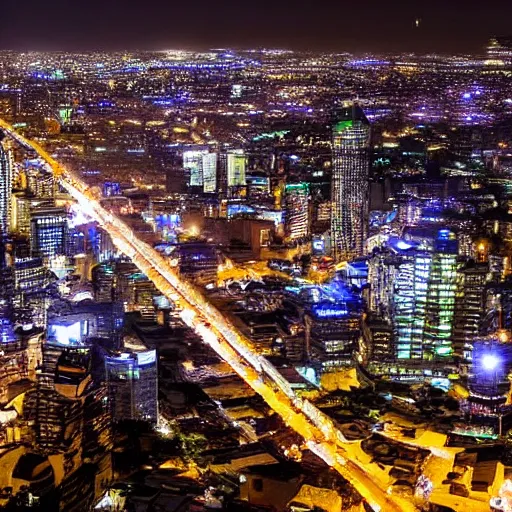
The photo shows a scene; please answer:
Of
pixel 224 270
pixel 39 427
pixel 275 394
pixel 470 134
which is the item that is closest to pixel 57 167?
pixel 224 270

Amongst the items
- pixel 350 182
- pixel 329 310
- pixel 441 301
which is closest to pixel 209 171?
pixel 350 182

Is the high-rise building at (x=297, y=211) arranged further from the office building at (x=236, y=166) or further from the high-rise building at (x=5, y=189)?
the high-rise building at (x=5, y=189)

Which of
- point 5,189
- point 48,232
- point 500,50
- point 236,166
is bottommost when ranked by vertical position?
point 48,232

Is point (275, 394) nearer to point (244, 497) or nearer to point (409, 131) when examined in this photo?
point (244, 497)

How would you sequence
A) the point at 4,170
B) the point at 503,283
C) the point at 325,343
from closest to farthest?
the point at 325,343 < the point at 503,283 < the point at 4,170

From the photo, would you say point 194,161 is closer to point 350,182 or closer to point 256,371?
point 350,182

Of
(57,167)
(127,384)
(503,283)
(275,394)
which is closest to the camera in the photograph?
(127,384)

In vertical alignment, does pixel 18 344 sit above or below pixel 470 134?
below

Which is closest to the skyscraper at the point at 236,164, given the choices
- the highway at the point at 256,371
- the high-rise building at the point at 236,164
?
the high-rise building at the point at 236,164
